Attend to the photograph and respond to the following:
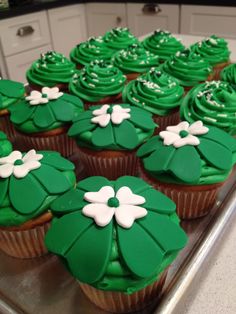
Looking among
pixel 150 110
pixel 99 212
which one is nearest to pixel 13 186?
pixel 99 212

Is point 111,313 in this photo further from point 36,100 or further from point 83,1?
point 83,1

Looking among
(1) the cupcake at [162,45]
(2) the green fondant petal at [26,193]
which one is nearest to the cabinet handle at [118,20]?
(1) the cupcake at [162,45]

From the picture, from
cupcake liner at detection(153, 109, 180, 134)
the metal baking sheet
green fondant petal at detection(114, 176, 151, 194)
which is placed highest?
green fondant petal at detection(114, 176, 151, 194)

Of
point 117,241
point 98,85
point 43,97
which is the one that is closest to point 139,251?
point 117,241

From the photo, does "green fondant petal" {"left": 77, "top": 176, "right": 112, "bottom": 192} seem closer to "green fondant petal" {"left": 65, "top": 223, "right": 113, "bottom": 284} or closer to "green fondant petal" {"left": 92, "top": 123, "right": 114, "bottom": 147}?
"green fondant petal" {"left": 65, "top": 223, "right": 113, "bottom": 284}

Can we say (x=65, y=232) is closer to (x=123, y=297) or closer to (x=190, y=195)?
(x=123, y=297)

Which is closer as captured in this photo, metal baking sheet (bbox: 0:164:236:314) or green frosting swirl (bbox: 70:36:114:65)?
metal baking sheet (bbox: 0:164:236:314)

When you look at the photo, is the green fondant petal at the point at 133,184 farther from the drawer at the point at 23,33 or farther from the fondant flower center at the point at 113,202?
the drawer at the point at 23,33

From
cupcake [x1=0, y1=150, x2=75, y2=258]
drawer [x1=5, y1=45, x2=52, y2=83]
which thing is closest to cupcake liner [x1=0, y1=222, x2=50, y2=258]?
cupcake [x1=0, y1=150, x2=75, y2=258]

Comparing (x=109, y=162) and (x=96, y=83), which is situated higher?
(x=96, y=83)
